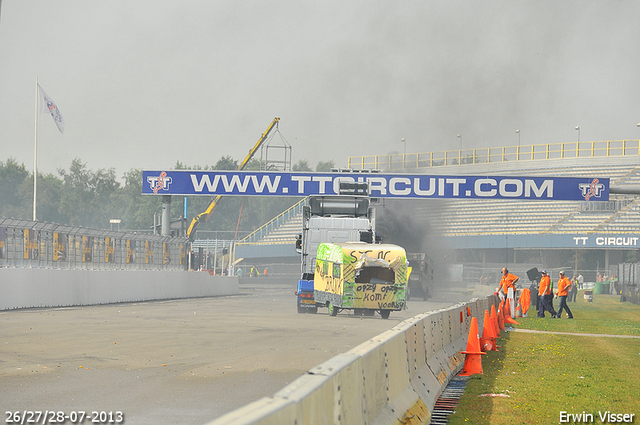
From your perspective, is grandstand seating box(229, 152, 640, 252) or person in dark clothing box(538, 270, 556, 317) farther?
grandstand seating box(229, 152, 640, 252)

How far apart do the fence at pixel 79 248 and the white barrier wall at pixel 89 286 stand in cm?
28

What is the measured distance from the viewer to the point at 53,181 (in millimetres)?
134125

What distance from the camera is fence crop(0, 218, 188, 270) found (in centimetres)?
2450

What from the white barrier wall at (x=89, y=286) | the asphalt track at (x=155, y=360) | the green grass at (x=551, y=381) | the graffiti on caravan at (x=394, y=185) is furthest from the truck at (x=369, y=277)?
the graffiti on caravan at (x=394, y=185)

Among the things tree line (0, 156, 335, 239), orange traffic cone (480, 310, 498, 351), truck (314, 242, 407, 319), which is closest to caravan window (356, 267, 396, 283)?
truck (314, 242, 407, 319)

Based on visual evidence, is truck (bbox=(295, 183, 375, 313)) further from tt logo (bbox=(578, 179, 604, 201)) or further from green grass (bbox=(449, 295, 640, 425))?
tt logo (bbox=(578, 179, 604, 201))

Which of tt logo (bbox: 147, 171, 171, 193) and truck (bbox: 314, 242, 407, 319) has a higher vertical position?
tt logo (bbox: 147, 171, 171, 193)

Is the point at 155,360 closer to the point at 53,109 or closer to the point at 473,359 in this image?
the point at 473,359

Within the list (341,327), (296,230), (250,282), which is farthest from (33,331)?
(296,230)

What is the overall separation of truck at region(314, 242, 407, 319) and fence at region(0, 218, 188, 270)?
Result: 31.3 feet

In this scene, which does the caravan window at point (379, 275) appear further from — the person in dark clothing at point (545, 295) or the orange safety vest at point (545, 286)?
the person in dark clothing at point (545, 295)

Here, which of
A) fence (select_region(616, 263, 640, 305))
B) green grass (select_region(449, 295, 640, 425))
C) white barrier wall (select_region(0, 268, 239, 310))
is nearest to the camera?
green grass (select_region(449, 295, 640, 425))

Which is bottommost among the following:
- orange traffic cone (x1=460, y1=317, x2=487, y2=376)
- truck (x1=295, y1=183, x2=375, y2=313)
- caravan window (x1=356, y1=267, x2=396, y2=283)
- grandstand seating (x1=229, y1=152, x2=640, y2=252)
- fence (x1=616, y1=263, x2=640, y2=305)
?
fence (x1=616, y1=263, x2=640, y2=305)

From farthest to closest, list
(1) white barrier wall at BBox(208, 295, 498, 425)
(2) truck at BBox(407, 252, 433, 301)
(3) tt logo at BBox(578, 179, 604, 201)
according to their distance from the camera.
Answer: (2) truck at BBox(407, 252, 433, 301) < (3) tt logo at BBox(578, 179, 604, 201) < (1) white barrier wall at BBox(208, 295, 498, 425)
